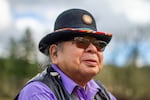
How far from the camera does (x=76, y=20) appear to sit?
4.07m

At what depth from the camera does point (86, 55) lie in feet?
12.9

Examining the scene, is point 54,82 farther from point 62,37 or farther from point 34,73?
point 34,73

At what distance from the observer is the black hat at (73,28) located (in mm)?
3998

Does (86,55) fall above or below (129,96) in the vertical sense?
above

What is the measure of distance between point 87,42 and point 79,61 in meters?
0.17

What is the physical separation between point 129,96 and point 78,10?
44946 millimetres

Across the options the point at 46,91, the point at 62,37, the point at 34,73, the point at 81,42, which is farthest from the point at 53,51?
the point at 34,73

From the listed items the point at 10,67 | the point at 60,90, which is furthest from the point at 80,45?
the point at 10,67

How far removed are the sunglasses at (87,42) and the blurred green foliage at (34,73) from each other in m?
35.5

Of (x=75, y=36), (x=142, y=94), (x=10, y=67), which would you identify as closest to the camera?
(x=75, y=36)

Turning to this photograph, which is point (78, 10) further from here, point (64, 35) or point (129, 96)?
point (129, 96)

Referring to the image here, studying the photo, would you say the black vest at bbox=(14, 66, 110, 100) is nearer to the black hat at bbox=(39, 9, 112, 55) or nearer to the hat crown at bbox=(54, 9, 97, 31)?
the black hat at bbox=(39, 9, 112, 55)

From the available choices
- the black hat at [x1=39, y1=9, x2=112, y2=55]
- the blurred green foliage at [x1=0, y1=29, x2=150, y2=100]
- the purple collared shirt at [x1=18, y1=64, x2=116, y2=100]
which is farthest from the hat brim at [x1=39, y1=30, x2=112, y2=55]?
the blurred green foliage at [x1=0, y1=29, x2=150, y2=100]

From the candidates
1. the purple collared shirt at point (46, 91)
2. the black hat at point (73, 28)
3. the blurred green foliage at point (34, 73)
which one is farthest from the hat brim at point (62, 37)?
the blurred green foliage at point (34, 73)
